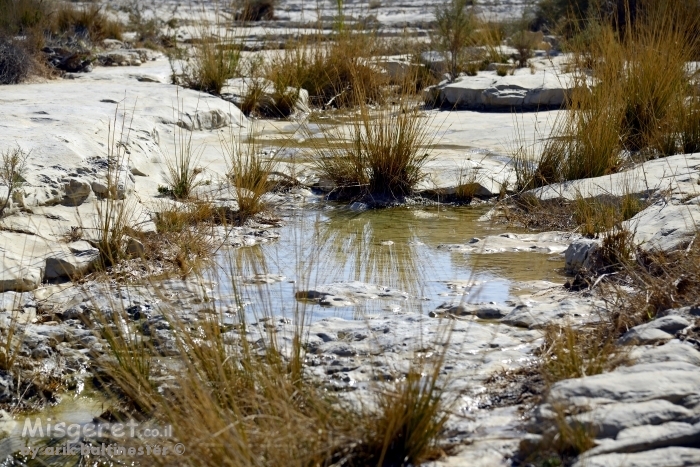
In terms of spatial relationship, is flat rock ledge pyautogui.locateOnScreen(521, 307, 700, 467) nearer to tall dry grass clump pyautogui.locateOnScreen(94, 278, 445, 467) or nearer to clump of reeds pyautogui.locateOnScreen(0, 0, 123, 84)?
tall dry grass clump pyautogui.locateOnScreen(94, 278, 445, 467)

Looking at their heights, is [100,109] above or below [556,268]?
above

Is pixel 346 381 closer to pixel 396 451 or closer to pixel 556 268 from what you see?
pixel 396 451

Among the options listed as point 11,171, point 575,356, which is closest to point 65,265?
point 11,171

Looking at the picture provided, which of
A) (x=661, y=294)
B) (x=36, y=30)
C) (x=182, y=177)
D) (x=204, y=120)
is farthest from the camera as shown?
(x=36, y=30)

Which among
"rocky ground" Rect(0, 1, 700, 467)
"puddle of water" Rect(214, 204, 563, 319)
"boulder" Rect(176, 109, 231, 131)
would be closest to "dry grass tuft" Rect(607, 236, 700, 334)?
"rocky ground" Rect(0, 1, 700, 467)

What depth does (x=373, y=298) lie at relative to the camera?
4031 millimetres

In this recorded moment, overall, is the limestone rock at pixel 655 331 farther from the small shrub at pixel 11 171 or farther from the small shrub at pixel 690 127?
the small shrub at pixel 690 127

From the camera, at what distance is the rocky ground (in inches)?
95.1

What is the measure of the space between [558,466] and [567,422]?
0.13 metres

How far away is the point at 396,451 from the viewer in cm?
232

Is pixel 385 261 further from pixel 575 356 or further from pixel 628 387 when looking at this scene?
pixel 628 387

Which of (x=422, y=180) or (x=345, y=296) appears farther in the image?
(x=422, y=180)

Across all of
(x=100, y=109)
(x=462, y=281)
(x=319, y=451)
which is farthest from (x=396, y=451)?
(x=100, y=109)

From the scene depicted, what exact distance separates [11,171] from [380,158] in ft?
8.07
